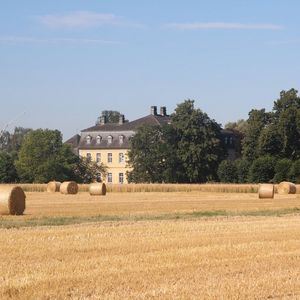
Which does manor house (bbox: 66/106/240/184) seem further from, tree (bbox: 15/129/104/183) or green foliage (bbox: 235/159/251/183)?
green foliage (bbox: 235/159/251/183)

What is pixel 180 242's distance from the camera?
20.5 metres

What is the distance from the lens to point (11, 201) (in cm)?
3578

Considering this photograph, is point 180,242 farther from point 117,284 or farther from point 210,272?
point 117,284

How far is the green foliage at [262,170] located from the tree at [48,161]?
→ 25.9 meters

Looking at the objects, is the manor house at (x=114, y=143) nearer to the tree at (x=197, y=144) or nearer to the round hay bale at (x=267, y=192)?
the tree at (x=197, y=144)

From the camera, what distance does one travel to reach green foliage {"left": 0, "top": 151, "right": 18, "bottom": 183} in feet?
351

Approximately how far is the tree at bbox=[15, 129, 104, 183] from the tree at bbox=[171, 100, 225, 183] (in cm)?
1475

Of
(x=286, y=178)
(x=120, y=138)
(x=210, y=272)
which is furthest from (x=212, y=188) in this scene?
(x=210, y=272)

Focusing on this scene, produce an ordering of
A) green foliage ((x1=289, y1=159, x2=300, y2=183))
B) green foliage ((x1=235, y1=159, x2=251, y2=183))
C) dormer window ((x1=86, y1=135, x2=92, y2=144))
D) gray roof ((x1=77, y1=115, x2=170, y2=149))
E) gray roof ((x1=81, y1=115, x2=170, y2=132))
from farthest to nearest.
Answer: dormer window ((x1=86, y1=135, x2=92, y2=144))
gray roof ((x1=81, y1=115, x2=170, y2=132))
gray roof ((x1=77, y1=115, x2=170, y2=149))
green foliage ((x1=235, y1=159, x2=251, y2=183))
green foliage ((x1=289, y1=159, x2=300, y2=183))

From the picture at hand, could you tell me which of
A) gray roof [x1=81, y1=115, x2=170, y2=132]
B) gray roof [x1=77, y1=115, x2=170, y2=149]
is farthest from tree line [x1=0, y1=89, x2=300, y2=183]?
gray roof [x1=81, y1=115, x2=170, y2=132]

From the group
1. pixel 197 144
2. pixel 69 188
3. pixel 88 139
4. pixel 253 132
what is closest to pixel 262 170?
pixel 253 132

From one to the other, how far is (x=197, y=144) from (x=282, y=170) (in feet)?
63.9

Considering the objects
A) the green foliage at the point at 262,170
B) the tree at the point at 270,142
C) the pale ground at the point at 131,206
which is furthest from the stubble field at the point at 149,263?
the tree at the point at 270,142

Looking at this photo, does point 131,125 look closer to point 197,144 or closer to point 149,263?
point 197,144
